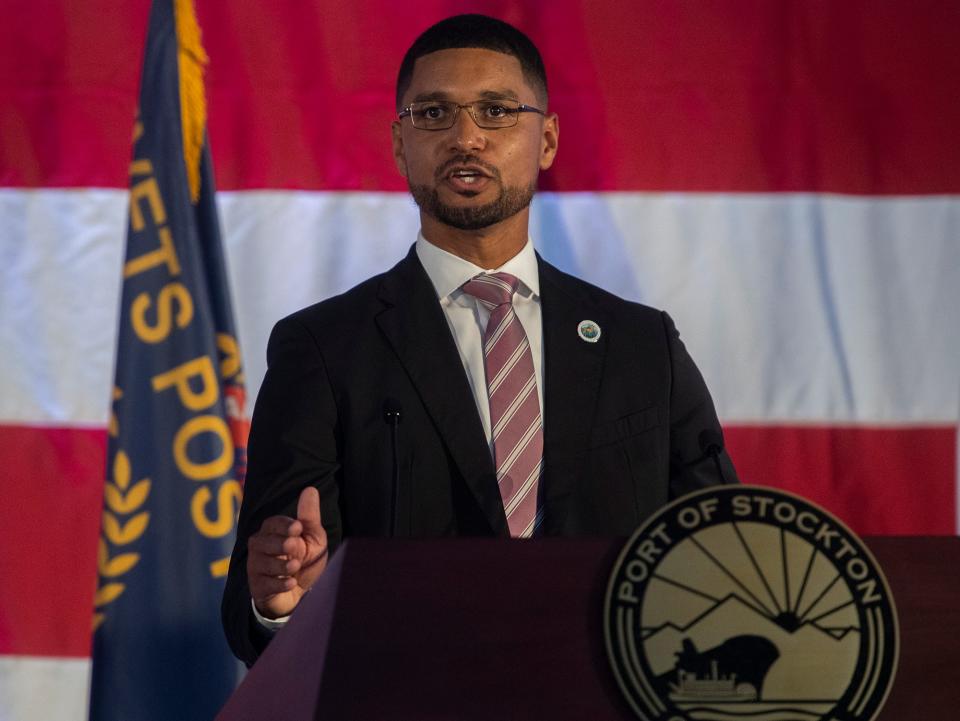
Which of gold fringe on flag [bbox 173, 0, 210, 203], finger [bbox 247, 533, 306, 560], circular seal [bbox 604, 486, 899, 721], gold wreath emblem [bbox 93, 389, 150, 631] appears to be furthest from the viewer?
gold fringe on flag [bbox 173, 0, 210, 203]

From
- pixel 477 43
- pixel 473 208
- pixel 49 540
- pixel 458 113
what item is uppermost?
pixel 477 43

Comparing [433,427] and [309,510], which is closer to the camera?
[309,510]

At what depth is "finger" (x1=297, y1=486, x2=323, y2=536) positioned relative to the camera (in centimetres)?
103

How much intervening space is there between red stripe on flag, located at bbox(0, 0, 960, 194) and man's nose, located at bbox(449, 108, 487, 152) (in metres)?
0.82

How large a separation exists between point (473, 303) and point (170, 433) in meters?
0.77

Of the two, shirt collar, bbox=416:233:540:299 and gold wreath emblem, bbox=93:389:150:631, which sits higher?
shirt collar, bbox=416:233:540:299

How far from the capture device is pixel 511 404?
4.70 ft

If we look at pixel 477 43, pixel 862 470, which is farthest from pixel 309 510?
pixel 862 470

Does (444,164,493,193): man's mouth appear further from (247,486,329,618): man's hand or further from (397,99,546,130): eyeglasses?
(247,486,329,618): man's hand

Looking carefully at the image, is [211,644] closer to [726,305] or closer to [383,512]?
[383,512]

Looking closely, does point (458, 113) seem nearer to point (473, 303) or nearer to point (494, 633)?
point (473, 303)

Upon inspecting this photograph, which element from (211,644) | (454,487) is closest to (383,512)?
(454,487)

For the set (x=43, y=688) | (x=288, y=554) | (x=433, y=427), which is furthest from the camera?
(x=43, y=688)

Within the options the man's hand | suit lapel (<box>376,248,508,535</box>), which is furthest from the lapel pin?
the man's hand
